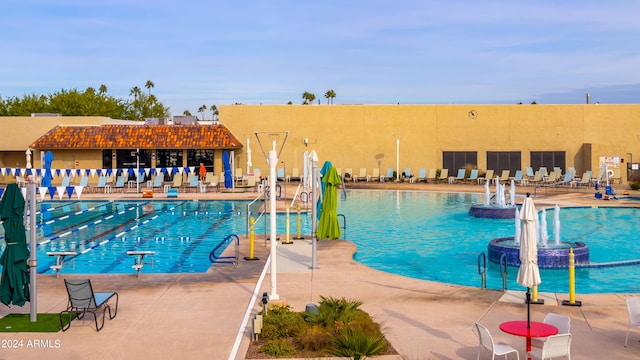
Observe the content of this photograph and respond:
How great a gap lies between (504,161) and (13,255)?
3521 centimetres

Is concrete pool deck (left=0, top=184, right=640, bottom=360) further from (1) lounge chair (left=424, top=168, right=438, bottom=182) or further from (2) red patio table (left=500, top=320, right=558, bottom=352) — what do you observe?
(1) lounge chair (left=424, top=168, right=438, bottom=182)

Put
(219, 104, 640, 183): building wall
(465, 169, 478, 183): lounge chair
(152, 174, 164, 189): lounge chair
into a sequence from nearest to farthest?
(152, 174, 164, 189): lounge chair → (465, 169, 478, 183): lounge chair → (219, 104, 640, 183): building wall

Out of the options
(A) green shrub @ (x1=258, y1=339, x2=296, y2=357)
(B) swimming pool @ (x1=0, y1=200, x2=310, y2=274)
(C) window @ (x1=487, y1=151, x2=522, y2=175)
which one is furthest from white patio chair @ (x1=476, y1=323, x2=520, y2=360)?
(C) window @ (x1=487, y1=151, x2=522, y2=175)

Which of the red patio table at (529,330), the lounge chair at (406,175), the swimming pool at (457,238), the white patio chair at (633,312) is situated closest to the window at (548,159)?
the lounge chair at (406,175)

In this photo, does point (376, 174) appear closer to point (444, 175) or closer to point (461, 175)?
point (444, 175)

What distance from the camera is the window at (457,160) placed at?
136ft

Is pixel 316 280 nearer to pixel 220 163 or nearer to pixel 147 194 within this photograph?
pixel 147 194

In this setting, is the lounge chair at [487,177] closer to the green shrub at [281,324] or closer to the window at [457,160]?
the window at [457,160]

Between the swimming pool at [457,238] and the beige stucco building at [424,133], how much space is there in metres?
9.74

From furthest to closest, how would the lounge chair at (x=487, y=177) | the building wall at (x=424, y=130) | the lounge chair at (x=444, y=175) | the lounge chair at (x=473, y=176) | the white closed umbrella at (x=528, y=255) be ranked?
the building wall at (x=424, y=130) → the lounge chair at (x=444, y=175) → the lounge chair at (x=473, y=176) → the lounge chair at (x=487, y=177) → the white closed umbrella at (x=528, y=255)

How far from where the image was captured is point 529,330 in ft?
26.2

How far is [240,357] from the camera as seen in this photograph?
8.57 metres

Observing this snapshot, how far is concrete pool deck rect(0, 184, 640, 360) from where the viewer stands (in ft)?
29.0

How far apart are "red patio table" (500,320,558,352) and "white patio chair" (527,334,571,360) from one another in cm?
15
